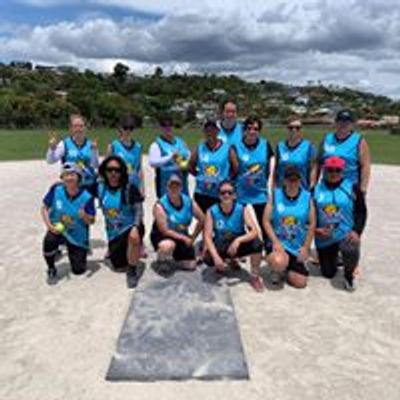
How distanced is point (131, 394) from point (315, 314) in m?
2.03

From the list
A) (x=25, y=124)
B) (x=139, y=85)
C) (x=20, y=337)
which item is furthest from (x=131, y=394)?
(x=139, y=85)

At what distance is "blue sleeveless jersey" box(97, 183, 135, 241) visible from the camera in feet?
19.8

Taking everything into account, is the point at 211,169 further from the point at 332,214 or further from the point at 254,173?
the point at 332,214

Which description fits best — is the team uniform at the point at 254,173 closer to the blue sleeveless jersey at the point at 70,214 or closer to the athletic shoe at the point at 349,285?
the athletic shoe at the point at 349,285

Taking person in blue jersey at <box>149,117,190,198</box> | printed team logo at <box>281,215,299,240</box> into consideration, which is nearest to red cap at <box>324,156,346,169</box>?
printed team logo at <box>281,215,299,240</box>

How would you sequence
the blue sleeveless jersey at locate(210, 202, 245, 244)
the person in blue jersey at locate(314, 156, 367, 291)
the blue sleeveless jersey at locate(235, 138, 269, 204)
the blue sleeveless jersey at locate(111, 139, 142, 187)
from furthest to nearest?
1. the blue sleeveless jersey at locate(111, 139, 142, 187)
2. the blue sleeveless jersey at locate(235, 138, 269, 204)
3. the blue sleeveless jersey at locate(210, 202, 245, 244)
4. the person in blue jersey at locate(314, 156, 367, 291)

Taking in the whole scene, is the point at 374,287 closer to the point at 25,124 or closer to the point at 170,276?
the point at 170,276

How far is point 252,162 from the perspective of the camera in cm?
612

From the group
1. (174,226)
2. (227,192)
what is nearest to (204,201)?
(174,226)

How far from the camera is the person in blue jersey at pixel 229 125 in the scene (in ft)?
20.5

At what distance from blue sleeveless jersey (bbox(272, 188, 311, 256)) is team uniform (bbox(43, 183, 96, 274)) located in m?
2.05

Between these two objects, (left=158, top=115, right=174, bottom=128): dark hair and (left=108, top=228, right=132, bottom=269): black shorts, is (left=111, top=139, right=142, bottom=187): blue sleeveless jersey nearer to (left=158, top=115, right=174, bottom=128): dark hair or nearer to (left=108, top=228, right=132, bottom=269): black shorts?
(left=158, top=115, right=174, bottom=128): dark hair

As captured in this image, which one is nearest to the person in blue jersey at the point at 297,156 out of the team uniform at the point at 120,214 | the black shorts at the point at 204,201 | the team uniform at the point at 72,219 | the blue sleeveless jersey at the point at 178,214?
the black shorts at the point at 204,201

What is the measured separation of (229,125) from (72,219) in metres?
2.10
